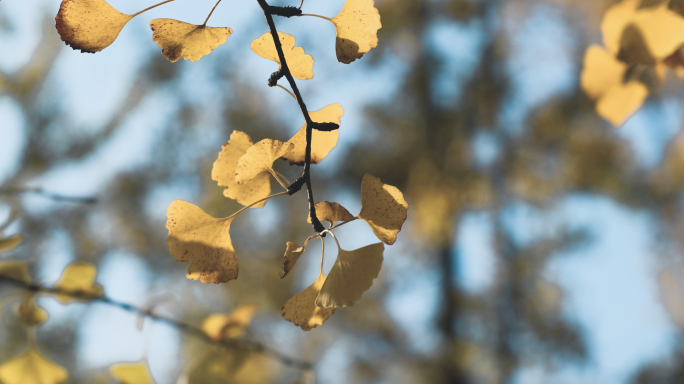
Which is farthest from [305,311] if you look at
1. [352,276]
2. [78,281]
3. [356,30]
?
[78,281]

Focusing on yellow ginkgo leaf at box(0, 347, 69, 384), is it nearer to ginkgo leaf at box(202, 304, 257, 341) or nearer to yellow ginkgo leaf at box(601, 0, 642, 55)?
ginkgo leaf at box(202, 304, 257, 341)

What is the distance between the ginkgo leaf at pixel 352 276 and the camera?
0.16 meters

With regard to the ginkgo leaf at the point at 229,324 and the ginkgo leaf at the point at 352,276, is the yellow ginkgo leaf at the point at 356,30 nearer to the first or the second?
the ginkgo leaf at the point at 352,276

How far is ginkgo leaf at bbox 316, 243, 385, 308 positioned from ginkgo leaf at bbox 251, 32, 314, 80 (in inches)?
3.8

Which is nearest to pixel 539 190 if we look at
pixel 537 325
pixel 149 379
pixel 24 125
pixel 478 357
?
pixel 537 325

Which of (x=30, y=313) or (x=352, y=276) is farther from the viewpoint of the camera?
(x=30, y=313)

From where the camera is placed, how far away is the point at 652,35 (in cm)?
19

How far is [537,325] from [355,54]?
329 centimetres

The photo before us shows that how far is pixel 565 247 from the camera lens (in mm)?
2979

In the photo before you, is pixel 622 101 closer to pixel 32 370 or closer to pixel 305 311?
pixel 305 311

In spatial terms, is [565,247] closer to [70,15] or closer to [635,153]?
[635,153]

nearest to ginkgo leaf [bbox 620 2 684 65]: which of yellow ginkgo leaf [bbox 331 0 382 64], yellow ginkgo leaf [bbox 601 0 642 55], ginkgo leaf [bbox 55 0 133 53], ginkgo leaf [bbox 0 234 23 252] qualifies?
yellow ginkgo leaf [bbox 601 0 642 55]

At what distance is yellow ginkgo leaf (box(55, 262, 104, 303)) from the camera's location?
32cm

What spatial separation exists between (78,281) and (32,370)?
9 cm
